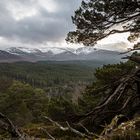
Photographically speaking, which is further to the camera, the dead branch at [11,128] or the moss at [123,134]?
the dead branch at [11,128]

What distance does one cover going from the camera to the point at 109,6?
13617mm

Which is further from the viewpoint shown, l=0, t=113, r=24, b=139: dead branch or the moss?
l=0, t=113, r=24, b=139: dead branch

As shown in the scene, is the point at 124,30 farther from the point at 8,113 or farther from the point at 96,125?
the point at 8,113

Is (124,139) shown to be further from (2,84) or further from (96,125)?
(2,84)

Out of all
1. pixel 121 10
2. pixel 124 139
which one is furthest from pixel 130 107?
pixel 124 139

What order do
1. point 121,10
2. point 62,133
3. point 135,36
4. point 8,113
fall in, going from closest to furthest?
1. point 62,133
2. point 121,10
3. point 135,36
4. point 8,113

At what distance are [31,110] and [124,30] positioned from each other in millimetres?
58065

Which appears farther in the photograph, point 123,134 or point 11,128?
point 11,128

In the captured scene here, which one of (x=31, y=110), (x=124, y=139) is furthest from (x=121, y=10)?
(x=31, y=110)

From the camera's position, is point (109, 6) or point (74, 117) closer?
point (74, 117)

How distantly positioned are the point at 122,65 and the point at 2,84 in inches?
2864

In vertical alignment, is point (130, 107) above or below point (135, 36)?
below

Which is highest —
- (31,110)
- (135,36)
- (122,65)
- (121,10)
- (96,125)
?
(121,10)

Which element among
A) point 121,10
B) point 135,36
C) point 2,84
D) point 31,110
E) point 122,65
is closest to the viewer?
point 121,10
